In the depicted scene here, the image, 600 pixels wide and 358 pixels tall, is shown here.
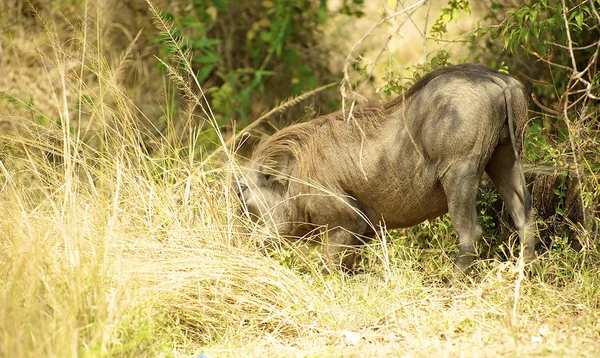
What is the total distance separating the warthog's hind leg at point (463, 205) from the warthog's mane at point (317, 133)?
1.79 feet

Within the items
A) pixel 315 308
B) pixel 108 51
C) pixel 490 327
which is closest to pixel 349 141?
pixel 315 308

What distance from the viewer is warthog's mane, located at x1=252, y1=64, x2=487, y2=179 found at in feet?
15.3

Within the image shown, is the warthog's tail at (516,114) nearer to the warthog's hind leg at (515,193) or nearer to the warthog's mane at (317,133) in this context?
the warthog's hind leg at (515,193)

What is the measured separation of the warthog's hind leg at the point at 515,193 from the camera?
452cm

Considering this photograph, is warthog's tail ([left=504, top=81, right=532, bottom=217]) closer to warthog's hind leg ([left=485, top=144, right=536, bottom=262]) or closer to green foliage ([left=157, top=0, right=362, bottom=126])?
warthog's hind leg ([left=485, top=144, right=536, bottom=262])

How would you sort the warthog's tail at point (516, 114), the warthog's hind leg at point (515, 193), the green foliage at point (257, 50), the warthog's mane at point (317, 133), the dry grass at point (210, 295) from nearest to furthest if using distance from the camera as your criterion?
1. the dry grass at point (210, 295)
2. the warthog's tail at point (516, 114)
3. the warthog's hind leg at point (515, 193)
4. the warthog's mane at point (317, 133)
5. the green foliage at point (257, 50)

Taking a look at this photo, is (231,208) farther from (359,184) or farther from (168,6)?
(168,6)

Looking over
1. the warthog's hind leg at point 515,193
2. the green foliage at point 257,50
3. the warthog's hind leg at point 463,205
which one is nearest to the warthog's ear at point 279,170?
the warthog's hind leg at point 463,205

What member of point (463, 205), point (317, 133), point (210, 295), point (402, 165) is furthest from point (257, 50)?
point (210, 295)

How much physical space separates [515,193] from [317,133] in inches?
45.2

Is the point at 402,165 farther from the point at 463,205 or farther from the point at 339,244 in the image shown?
the point at 339,244

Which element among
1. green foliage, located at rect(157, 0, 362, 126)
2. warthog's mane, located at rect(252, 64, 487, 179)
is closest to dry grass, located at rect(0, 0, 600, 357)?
warthog's mane, located at rect(252, 64, 487, 179)

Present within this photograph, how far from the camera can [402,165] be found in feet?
15.0

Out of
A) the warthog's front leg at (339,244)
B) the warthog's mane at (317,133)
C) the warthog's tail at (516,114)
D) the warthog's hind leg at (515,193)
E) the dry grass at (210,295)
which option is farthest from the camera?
the warthog's front leg at (339,244)
